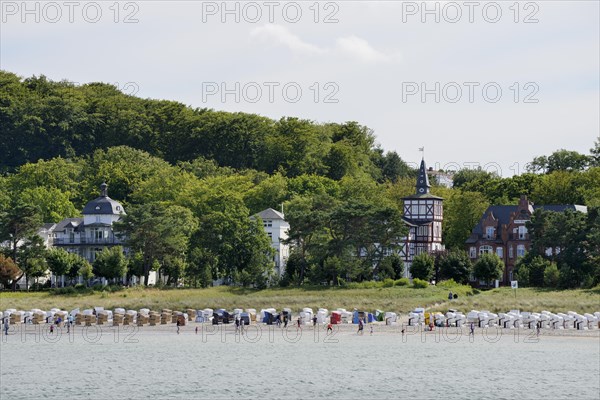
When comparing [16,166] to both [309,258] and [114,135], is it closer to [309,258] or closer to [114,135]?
[114,135]

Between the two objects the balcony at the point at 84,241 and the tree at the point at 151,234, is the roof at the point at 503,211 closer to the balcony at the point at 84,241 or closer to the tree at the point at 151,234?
the tree at the point at 151,234

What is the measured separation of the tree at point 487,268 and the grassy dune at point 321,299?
6.01 m

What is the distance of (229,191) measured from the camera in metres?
130

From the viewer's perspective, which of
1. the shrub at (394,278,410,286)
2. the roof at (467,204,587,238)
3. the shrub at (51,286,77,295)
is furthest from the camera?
the roof at (467,204,587,238)

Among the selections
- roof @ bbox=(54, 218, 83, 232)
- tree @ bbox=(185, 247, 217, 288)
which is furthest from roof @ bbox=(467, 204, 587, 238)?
roof @ bbox=(54, 218, 83, 232)

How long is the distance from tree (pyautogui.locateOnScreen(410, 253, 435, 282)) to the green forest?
159mm

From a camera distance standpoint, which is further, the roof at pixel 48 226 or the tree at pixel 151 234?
the roof at pixel 48 226

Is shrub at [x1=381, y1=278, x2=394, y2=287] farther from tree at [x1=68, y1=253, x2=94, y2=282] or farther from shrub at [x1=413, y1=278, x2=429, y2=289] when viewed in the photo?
tree at [x1=68, y1=253, x2=94, y2=282]

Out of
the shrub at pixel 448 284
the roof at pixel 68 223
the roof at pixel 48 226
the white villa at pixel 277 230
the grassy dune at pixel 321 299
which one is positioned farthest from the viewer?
the roof at pixel 48 226

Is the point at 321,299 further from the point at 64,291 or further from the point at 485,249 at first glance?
the point at 485,249

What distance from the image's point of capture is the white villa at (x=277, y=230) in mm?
122938

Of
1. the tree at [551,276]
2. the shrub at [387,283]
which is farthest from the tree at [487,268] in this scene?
the shrub at [387,283]

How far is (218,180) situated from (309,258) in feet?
91.5

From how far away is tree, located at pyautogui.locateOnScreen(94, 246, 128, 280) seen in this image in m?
110
